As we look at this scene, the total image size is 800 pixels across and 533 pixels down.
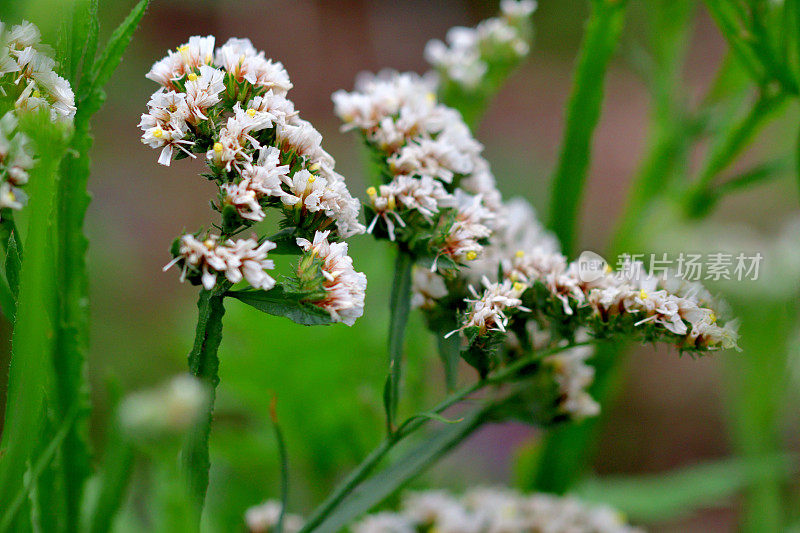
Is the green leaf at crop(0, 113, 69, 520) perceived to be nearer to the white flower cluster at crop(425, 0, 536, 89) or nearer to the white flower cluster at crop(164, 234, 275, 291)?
the white flower cluster at crop(164, 234, 275, 291)

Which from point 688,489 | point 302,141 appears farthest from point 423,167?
point 688,489

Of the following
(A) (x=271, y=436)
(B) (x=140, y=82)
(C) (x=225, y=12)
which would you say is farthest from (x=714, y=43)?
(A) (x=271, y=436)

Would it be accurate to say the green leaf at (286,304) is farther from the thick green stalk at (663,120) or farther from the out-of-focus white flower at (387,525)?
the thick green stalk at (663,120)

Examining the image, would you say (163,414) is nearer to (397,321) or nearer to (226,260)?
(226,260)

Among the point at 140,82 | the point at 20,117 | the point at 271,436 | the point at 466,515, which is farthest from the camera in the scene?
the point at 140,82

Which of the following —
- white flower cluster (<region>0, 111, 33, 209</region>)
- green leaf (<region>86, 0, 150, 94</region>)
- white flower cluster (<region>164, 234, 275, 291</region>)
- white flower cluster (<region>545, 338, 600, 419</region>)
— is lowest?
white flower cluster (<region>545, 338, 600, 419</region>)

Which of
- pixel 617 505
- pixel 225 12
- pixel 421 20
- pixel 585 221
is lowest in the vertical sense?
pixel 617 505

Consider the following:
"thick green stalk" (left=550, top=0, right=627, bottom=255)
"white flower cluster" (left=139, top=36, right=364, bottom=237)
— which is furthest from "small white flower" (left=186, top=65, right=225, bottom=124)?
"thick green stalk" (left=550, top=0, right=627, bottom=255)

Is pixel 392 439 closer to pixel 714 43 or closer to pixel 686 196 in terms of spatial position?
pixel 686 196
